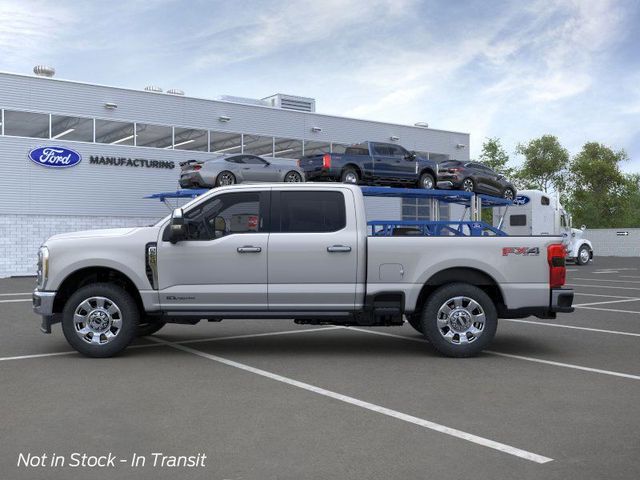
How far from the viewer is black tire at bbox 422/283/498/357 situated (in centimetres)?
847

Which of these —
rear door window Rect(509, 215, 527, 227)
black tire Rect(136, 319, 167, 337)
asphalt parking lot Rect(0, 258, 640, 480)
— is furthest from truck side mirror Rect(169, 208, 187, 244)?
rear door window Rect(509, 215, 527, 227)

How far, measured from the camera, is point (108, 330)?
8.53m

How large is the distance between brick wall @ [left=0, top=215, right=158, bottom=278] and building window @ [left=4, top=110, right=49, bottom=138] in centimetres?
333

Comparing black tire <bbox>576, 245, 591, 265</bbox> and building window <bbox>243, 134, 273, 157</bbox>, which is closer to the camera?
building window <bbox>243, 134, 273, 157</bbox>

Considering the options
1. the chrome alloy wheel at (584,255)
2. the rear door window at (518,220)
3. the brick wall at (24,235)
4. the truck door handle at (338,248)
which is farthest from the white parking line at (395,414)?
the chrome alloy wheel at (584,255)

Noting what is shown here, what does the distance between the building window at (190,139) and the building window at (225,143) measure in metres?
0.35

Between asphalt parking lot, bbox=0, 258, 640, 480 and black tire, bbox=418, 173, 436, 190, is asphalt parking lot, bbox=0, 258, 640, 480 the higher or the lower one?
the lower one

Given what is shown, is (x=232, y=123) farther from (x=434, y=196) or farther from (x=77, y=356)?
(x=77, y=356)

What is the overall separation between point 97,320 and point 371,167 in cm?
1393

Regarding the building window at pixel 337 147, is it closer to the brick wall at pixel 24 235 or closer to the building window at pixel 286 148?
the building window at pixel 286 148

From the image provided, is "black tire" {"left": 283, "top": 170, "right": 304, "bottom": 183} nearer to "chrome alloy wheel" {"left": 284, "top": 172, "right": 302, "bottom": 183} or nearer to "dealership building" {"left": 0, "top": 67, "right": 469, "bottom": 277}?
"chrome alloy wheel" {"left": 284, "top": 172, "right": 302, "bottom": 183}

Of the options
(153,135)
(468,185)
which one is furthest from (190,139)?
(468,185)

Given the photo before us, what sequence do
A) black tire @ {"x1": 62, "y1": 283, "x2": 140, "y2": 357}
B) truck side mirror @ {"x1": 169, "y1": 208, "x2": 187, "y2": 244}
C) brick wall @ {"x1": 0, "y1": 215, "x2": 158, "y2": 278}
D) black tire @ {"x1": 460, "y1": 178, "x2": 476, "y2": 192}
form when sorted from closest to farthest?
1. truck side mirror @ {"x1": 169, "y1": 208, "x2": 187, "y2": 244}
2. black tire @ {"x1": 62, "y1": 283, "x2": 140, "y2": 357}
3. black tire @ {"x1": 460, "y1": 178, "x2": 476, "y2": 192}
4. brick wall @ {"x1": 0, "y1": 215, "x2": 158, "y2": 278}

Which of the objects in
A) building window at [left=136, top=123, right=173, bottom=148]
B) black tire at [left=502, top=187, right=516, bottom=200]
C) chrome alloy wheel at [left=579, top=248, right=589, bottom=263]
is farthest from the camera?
chrome alloy wheel at [left=579, top=248, right=589, bottom=263]
